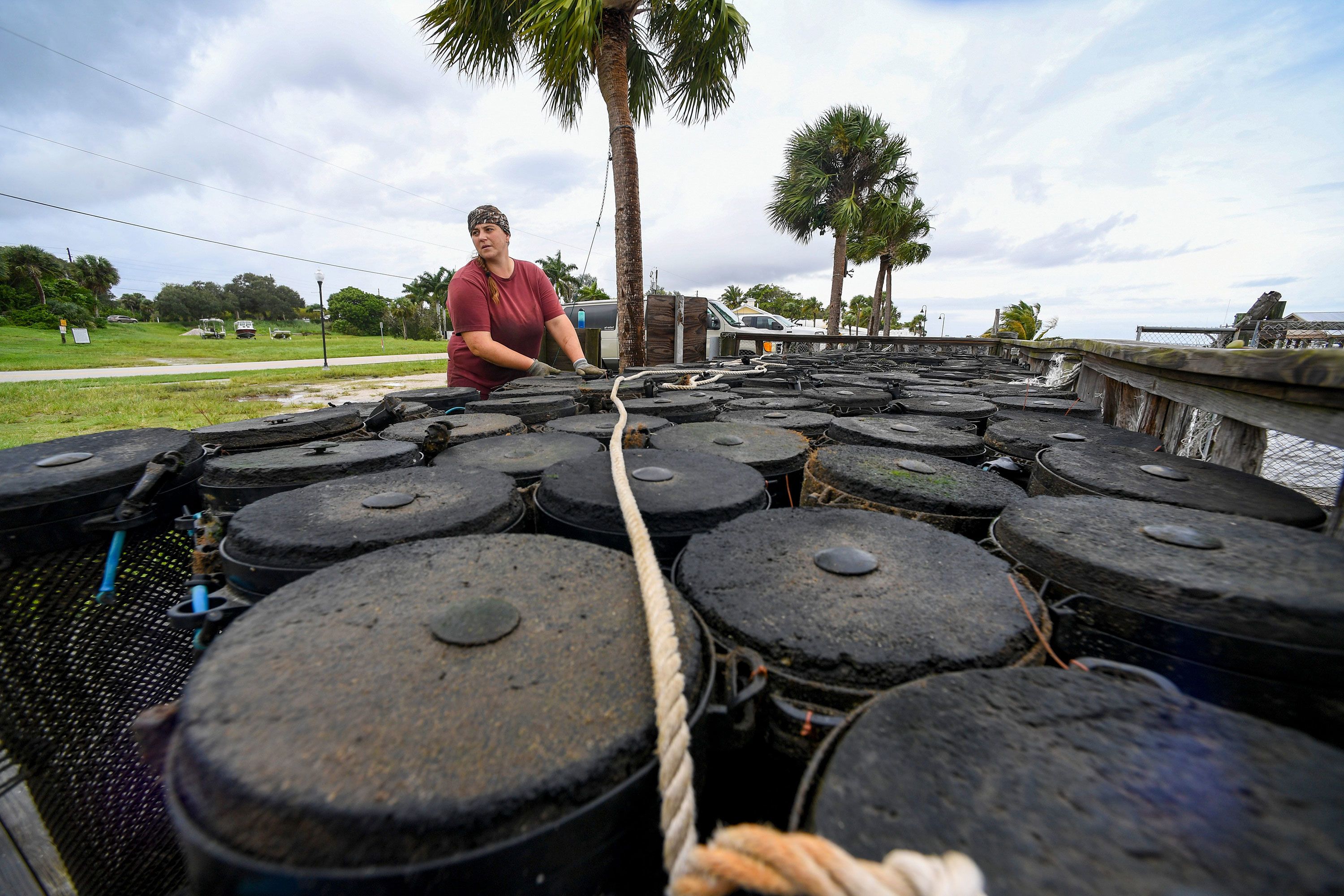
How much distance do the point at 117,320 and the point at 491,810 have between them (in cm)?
11239

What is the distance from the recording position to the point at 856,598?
49.8 inches

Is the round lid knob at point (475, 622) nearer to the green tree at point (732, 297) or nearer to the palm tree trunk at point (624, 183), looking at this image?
the palm tree trunk at point (624, 183)

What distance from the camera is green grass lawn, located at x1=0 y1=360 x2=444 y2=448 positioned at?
8.61 meters

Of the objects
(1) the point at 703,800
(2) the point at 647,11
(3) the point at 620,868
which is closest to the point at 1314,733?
(1) the point at 703,800

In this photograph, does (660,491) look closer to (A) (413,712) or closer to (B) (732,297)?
(A) (413,712)

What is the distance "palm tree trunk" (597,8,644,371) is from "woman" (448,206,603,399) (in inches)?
84.1

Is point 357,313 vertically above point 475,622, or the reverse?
point 357,313

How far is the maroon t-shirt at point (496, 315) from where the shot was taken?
4414mm

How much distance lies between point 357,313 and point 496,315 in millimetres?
95662

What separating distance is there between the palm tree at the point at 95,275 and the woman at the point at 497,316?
86.9 m

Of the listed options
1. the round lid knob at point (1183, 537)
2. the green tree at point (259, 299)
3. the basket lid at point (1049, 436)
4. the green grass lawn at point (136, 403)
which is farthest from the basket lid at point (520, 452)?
the green tree at point (259, 299)

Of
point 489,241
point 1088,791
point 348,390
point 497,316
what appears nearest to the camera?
point 1088,791

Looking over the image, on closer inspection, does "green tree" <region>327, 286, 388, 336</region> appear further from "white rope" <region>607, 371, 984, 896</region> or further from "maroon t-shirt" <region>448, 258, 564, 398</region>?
"white rope" <region>607, 371, 984, 896</region>

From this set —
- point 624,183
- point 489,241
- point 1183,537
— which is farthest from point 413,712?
point 624,183
